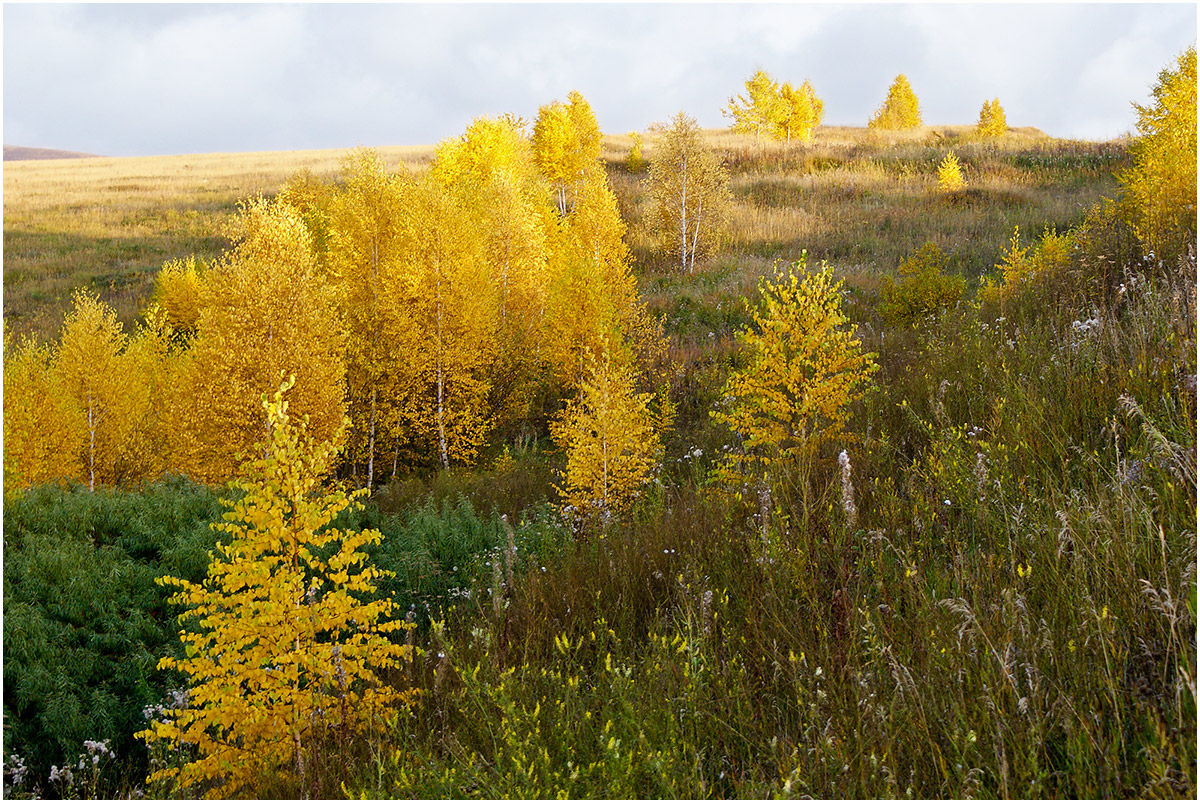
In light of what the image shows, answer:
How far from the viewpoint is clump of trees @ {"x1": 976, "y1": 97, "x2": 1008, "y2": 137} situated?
188 feet

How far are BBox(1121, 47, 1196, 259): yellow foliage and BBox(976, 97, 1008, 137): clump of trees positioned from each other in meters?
44.7

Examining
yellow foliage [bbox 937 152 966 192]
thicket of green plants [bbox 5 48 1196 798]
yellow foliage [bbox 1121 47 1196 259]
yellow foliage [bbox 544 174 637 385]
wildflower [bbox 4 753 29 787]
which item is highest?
yellow foliage [bbox 937 152 966 192]

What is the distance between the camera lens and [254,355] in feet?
42.8

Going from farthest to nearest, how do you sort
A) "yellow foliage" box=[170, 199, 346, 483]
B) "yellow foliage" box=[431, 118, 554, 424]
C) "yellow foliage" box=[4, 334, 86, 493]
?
"yellow foliage" box=[431, 118, 554, 424]
"yellow foliage" box=[4, 334, 86, 493]
"yellow foliage" box=[170, 199, 346, 483]

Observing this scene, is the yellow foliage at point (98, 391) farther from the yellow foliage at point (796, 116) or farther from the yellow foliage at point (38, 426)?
the yellow foliage at point (796, 116)

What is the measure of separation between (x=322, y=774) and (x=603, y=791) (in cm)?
167

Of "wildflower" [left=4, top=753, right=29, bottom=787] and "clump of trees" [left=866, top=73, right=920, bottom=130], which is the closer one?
"wildflower" [left=4, top=753, right=29, bottom=787]

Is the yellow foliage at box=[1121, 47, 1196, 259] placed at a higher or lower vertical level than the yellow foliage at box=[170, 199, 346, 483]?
higher

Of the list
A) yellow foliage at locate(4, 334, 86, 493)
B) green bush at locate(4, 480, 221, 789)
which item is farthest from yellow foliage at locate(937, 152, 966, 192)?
yellow foliage at locate(4, 334, 86, 493)

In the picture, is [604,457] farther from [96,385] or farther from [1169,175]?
[96,385]

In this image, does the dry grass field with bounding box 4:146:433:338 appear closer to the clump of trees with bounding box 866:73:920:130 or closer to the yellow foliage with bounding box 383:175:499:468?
the yellow foliage with bounding box 383:175:499:468

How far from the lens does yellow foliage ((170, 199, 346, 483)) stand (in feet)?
42.7

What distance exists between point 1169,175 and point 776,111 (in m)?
45.4

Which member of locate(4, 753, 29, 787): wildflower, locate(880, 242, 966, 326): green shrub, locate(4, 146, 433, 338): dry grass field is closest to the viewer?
locate(4, 753, 29, 787): wildflower
